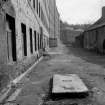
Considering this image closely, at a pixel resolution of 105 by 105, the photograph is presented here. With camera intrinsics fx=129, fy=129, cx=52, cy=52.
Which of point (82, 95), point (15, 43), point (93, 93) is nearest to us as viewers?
point (82, 95)

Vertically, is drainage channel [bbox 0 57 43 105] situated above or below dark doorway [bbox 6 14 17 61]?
below

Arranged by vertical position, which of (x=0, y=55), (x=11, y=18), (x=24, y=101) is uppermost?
(x=11, y=18)

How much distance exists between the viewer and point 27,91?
14.9 feet

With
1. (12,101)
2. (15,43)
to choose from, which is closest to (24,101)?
(12,101)

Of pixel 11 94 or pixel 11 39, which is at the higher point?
pixel 11 39

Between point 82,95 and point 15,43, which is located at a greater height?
point 15,43

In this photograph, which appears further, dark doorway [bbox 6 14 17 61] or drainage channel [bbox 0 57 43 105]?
dark doorway [bbox 6 14 17 61]

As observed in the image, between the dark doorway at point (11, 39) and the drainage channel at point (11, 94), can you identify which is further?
the dark doorway at point (11, 39)

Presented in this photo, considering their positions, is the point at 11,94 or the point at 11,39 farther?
the point at 11,39

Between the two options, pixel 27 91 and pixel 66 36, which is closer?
pixel 27 91

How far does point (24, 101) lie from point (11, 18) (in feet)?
10.9

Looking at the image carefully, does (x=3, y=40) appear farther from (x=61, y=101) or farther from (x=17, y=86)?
(x=61, y=101)

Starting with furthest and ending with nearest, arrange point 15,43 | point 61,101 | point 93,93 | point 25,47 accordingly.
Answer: point 25,47 → point 15,43 → point 93,93 → point 61,101

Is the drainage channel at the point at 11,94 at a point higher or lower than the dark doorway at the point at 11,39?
lower
